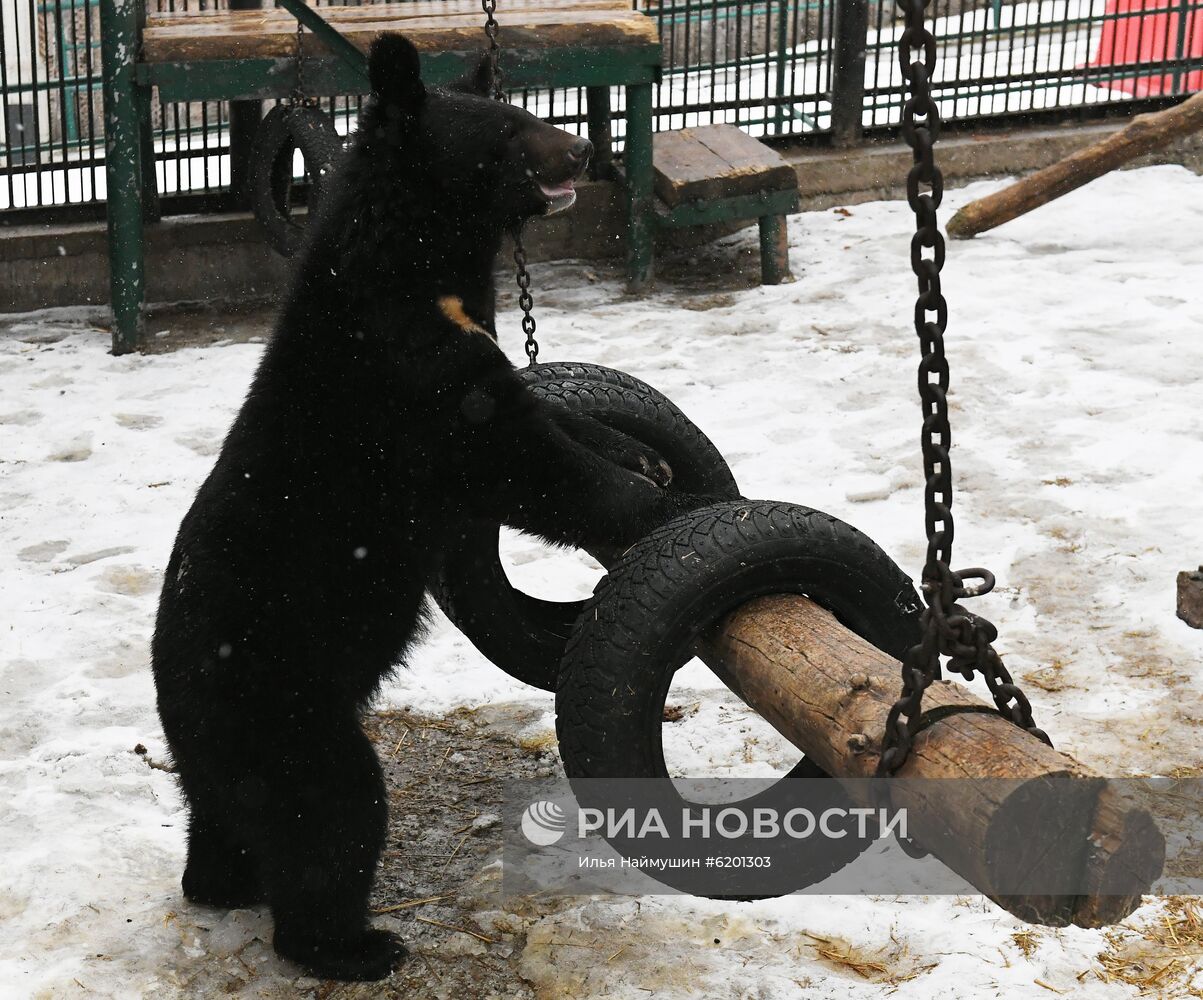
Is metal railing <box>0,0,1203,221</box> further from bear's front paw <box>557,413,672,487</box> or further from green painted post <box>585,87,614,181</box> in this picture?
bear's front paw <box>557,413,672,487</box>

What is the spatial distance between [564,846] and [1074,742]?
153cm

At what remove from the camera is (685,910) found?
145 inches

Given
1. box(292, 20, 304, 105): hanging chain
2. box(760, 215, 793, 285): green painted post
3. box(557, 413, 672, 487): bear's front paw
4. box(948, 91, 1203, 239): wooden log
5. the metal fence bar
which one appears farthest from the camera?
the metal fence bar

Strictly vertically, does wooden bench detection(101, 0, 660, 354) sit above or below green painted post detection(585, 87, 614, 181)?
above

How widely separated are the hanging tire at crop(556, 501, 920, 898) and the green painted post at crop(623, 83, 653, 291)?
5.75 meters

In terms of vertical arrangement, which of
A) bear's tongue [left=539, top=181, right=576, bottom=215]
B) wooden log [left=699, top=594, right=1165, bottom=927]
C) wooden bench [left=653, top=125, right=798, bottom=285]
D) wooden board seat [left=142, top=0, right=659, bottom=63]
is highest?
wooden board seat [left=142, top=0, right=659, bottom=63]

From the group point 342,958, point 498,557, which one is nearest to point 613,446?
point 498,557

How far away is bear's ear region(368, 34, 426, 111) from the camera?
3615 millimetres

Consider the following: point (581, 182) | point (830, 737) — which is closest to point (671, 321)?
point (581, 182)

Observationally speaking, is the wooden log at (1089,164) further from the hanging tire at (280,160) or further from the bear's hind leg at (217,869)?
the bear's hind leg at (217,869)

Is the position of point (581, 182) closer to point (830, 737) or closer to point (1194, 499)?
point (1194, 499)

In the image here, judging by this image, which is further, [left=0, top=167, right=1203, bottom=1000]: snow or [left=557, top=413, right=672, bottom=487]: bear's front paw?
[left=557, top=413, right=672, bottom=487]: bear's front paw

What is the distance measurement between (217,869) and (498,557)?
1104mm

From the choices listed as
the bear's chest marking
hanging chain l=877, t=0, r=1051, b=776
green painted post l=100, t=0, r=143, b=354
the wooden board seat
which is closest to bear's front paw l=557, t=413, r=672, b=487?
the bear's chest marking
